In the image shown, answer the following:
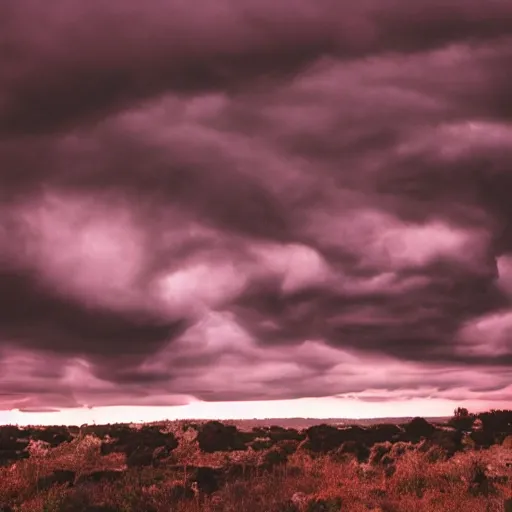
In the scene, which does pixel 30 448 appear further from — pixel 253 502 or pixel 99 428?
pixel 253 502

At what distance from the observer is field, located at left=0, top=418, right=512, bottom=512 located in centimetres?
1961

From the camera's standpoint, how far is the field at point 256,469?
19609mm

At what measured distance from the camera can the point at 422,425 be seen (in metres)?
34.2

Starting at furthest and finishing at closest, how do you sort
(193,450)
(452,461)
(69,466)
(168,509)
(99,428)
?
(99,428)
(193,450)
(69,466)
(452,461)
(168,509)

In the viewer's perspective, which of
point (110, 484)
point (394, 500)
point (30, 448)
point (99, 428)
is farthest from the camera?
point (99, 428)

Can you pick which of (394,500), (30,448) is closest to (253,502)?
(394,500)

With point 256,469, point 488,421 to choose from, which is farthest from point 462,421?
point 256,469

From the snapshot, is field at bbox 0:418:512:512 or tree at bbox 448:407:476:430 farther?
tree at bbox 448:407:476:430

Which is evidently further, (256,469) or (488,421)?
(488,421)

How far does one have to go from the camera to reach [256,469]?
82.7 ft

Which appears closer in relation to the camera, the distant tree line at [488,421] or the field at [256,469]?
the field at [256,469]

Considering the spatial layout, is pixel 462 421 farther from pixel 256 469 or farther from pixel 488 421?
pixel 256 469

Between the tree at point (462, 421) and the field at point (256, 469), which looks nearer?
the field at point (256, 469)

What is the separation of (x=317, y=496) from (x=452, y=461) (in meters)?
7.97
